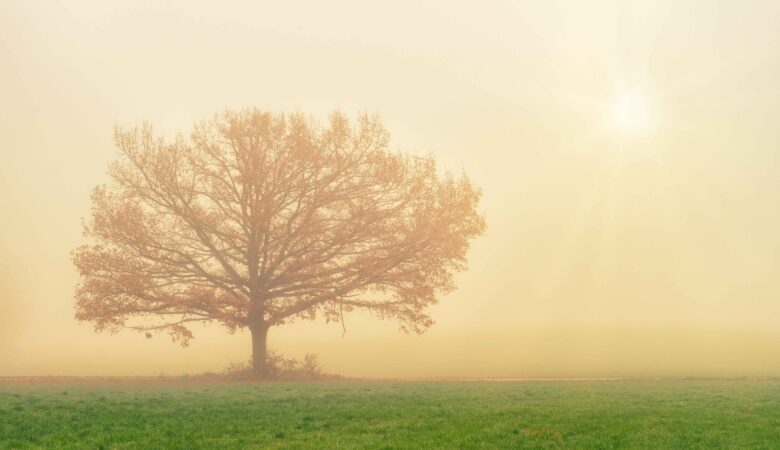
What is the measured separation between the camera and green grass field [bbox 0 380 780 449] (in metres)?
19.0

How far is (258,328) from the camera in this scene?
4550 cm

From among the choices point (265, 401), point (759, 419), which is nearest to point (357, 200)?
point (265, 401)

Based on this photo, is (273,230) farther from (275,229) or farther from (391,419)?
(391,419)

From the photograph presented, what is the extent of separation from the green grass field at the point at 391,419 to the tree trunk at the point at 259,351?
11.7 meters

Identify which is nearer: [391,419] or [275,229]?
[391,419]

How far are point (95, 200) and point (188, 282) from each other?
7709 millimetres

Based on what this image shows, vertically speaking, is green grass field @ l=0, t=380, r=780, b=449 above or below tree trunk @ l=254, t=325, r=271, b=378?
below

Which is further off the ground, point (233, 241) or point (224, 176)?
point (224, 176)

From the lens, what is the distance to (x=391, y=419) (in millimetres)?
23062

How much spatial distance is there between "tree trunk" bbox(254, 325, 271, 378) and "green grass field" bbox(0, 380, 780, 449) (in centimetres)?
1169

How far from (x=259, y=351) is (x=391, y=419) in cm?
2412

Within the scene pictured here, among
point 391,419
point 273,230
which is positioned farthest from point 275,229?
point 391,419

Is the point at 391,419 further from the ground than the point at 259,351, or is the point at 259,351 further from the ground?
the point at 259,351

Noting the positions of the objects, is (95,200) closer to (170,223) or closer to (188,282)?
(170,223)
